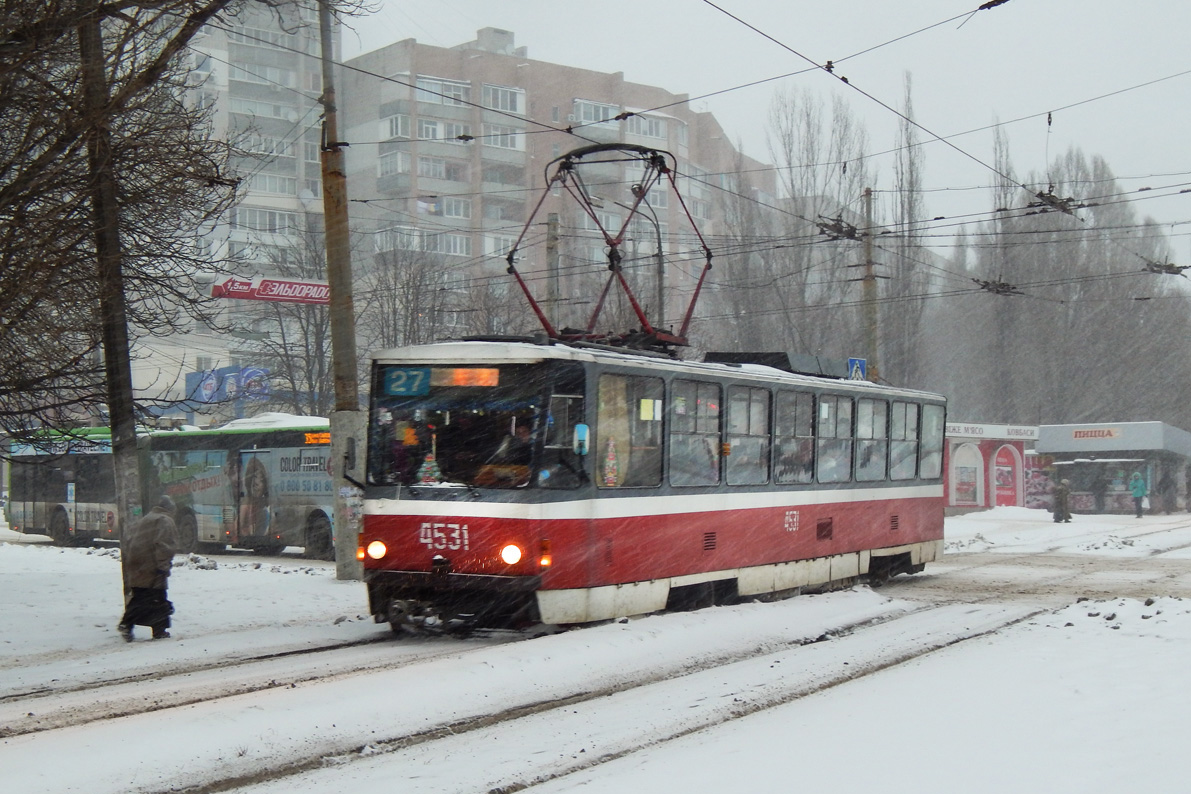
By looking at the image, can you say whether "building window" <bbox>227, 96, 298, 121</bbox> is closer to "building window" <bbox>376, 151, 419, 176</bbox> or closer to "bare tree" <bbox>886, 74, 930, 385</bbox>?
"building window" <bbox>376, 151, 419, 176</bbox>

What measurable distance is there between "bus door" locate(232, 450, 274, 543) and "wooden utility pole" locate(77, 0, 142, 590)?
1302cm

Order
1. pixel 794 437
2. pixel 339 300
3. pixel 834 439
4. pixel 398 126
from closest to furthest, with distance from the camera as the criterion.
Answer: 1. pixel 794 437
2. pixel 834 439
3. pixel 339 300
4. pixel 398 126

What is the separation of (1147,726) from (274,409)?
133 ft

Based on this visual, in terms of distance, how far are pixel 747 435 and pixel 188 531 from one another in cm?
1754

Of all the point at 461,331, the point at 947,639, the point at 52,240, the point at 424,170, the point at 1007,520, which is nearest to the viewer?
the point at 52,240

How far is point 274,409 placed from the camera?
45031 millimetres

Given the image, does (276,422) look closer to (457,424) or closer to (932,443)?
(932,443)

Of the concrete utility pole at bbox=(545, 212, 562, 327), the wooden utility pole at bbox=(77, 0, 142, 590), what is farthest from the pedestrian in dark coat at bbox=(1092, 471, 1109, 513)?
the wooden utility pole at bbox=(77, 0, 142, 590)

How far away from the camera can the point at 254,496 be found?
2616 centimetres

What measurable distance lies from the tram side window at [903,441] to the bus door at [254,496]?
44.0ft

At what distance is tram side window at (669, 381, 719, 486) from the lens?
41.3ft

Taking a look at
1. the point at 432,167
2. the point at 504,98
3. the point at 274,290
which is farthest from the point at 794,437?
the point at 504,98

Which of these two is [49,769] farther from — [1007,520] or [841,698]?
[1007,520]

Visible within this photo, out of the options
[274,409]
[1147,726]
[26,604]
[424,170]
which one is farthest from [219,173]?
[424,170]
